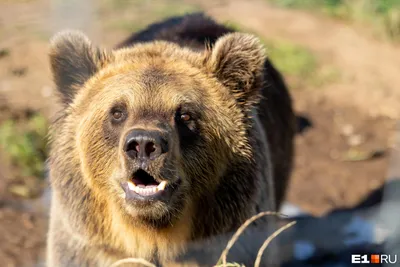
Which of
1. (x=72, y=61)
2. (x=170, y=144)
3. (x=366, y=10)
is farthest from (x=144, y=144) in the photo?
(x=366, y=10)

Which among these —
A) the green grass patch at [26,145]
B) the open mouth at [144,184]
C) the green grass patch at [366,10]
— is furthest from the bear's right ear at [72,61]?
the green grass patch at [366,10]

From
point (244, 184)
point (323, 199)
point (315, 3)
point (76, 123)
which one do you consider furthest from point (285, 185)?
point (315, 3)

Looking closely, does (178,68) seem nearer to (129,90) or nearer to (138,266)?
(129,90)

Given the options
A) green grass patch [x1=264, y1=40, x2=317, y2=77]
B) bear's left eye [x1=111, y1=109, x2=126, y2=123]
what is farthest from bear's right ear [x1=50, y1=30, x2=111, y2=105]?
green grass patch [x1=264, y1=40, x2=317, y2=77]

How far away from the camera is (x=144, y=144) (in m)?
3.91

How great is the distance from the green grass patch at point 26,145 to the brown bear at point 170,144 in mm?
2969

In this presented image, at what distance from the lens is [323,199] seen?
8.43 metres

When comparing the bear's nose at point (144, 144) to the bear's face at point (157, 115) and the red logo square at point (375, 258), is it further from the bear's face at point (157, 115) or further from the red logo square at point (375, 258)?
the red logo square at point (375, 258)

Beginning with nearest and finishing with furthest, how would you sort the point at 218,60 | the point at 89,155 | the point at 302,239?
the point at 89,155, the point at 218,60, the point at 302,239

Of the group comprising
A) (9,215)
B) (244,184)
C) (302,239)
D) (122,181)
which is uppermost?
(122,181)

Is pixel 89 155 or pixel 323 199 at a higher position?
pixel 89 155

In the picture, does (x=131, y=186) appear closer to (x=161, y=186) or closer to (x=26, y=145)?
(x=161, y=186)

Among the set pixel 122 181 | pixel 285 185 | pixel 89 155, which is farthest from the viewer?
pixel 285 185

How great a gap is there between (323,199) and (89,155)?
4470mm
